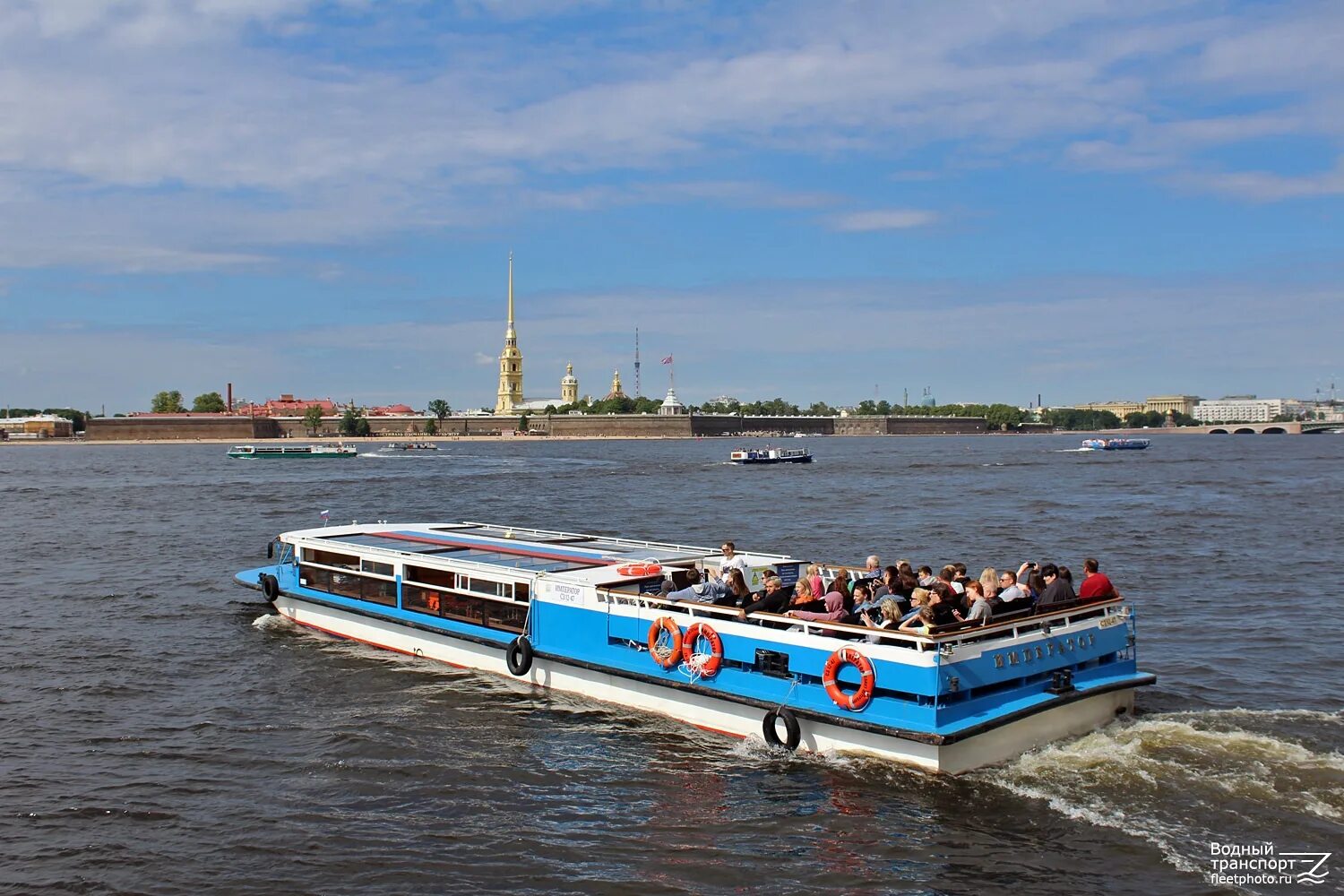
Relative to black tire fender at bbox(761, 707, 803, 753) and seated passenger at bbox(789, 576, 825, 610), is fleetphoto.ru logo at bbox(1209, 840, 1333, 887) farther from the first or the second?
seated passenger at bbox(789, 576, 825, 610)

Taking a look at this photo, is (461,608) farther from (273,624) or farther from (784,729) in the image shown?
(784,729)

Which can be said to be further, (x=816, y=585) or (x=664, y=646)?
(x=664, y=646)

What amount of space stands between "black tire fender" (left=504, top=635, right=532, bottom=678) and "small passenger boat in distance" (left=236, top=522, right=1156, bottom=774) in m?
0.03

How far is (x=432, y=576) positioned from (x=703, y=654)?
6553 millimetres

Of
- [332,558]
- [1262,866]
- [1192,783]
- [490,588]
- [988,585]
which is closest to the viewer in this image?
[1262,866]

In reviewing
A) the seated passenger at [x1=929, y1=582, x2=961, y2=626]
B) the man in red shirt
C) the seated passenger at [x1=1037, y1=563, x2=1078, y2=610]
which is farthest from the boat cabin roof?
the man in red shirt

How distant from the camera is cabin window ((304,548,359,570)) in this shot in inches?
855

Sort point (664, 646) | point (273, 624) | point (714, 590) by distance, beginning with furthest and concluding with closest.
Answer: point (273, 624)
point (714, 590)
point (664, 646)

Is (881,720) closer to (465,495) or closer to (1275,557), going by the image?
(1275,557)

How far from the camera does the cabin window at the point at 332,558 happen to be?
21719 mm

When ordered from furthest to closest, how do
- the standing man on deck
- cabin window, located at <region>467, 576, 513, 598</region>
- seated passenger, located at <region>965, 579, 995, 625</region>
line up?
1. cabin window, located at <region>467, 576, 513, 598</region>
2. the standing man on deck
3. seated passenger, located at <region>965, 579, 995, 625</region>

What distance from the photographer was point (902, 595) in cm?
1510

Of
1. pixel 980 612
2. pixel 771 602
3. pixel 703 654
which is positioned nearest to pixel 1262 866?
pixel 980 612

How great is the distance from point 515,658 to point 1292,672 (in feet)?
43.3
